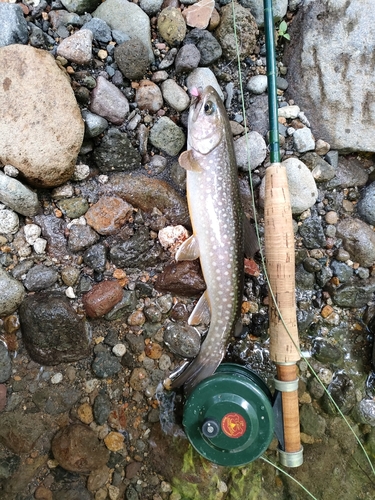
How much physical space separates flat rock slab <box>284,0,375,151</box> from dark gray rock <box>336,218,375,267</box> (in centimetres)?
47

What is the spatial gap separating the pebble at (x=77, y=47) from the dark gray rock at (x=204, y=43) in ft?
1.90

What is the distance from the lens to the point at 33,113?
207 cm

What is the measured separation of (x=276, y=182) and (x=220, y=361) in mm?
1009

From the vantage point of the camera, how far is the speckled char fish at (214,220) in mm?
2248

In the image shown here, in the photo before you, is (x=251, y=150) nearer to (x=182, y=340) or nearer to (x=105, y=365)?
(x=182, y=340)

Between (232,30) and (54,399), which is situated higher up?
(232,30)

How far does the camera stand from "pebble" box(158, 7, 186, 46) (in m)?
2.37

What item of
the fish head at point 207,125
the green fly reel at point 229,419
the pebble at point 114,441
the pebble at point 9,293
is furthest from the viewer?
the pebble at point 114,441

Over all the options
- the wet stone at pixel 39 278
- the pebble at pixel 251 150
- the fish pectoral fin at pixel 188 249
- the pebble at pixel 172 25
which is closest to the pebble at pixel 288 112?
the pebble at pixel 251 150

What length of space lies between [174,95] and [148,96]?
0.50ft

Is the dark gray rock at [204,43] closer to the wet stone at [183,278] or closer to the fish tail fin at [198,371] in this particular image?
the wet stone at [183,278]

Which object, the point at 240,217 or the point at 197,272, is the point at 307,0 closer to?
the point at 240,217

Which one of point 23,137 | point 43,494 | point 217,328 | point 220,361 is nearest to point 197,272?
point 217,328

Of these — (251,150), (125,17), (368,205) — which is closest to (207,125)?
(251,150)
